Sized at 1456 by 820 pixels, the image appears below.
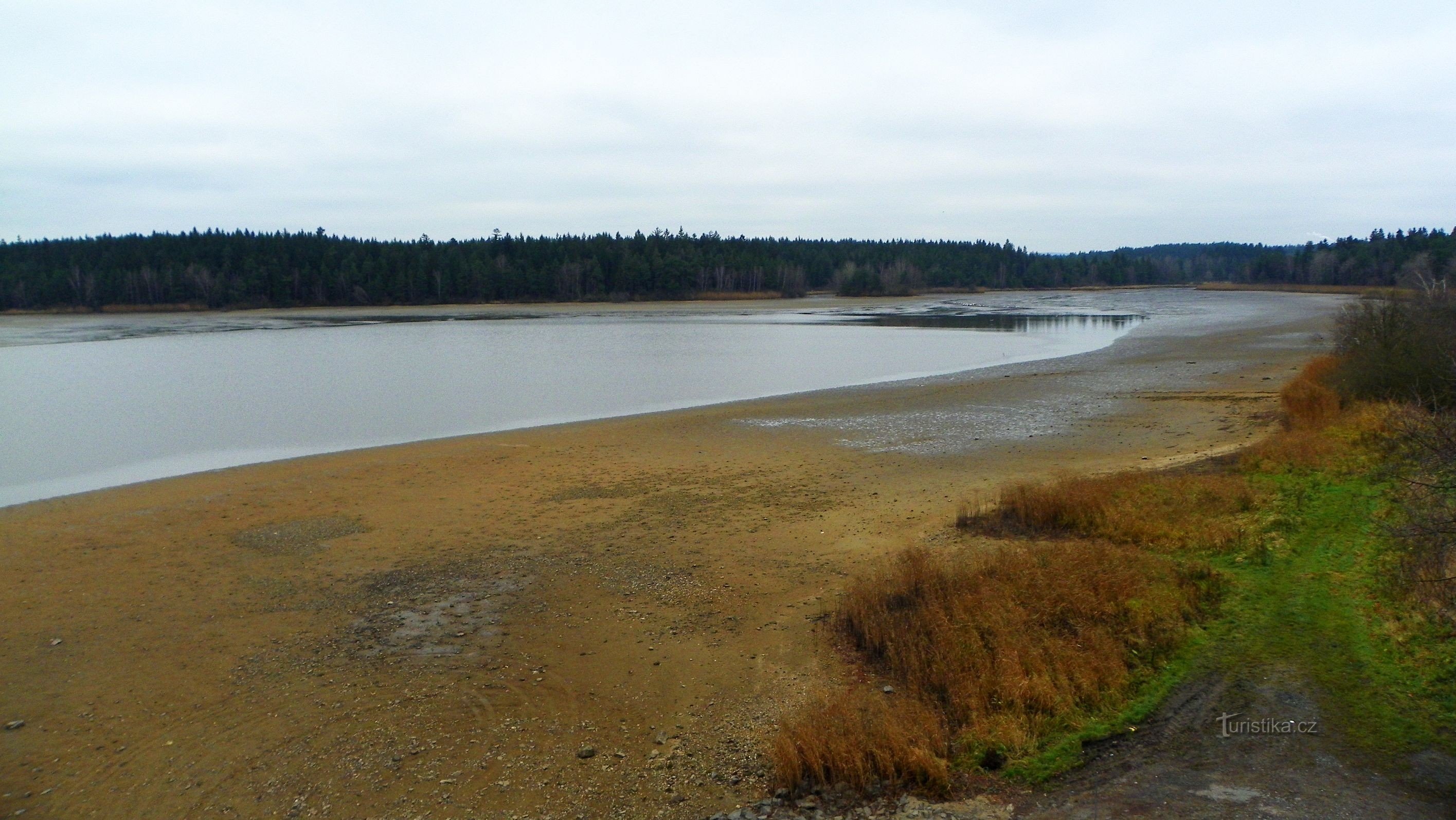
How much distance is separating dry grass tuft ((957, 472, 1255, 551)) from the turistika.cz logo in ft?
10.9

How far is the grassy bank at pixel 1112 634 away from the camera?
210 inches

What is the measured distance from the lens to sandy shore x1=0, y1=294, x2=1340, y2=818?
570cm

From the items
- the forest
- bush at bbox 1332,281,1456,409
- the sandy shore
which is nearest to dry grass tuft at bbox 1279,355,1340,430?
bush at bbox 1332,281,1456,409

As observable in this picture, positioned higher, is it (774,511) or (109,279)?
(109,279)

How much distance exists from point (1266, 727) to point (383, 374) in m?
30.5

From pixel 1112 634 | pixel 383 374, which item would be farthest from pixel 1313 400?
pixel 383 374

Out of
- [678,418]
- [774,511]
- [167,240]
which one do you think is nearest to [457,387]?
[678,418]

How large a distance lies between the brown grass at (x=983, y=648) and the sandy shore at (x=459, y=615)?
50 cm

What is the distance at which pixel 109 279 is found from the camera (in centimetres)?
7975

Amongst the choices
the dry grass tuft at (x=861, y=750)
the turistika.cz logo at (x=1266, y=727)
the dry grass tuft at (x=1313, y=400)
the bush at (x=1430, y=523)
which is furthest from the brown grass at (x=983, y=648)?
the dry grass tuft at (x=1313, y=400)

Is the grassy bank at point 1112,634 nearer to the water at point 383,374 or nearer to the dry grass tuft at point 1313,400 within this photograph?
the dry grass tuft at point 1313,400

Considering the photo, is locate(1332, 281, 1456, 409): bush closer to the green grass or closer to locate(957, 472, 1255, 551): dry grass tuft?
locate(957, 472, 1255, 551): dry grass tuft

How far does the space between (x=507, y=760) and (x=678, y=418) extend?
14.7 m

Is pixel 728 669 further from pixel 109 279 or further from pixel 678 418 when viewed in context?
pixel 109 279
